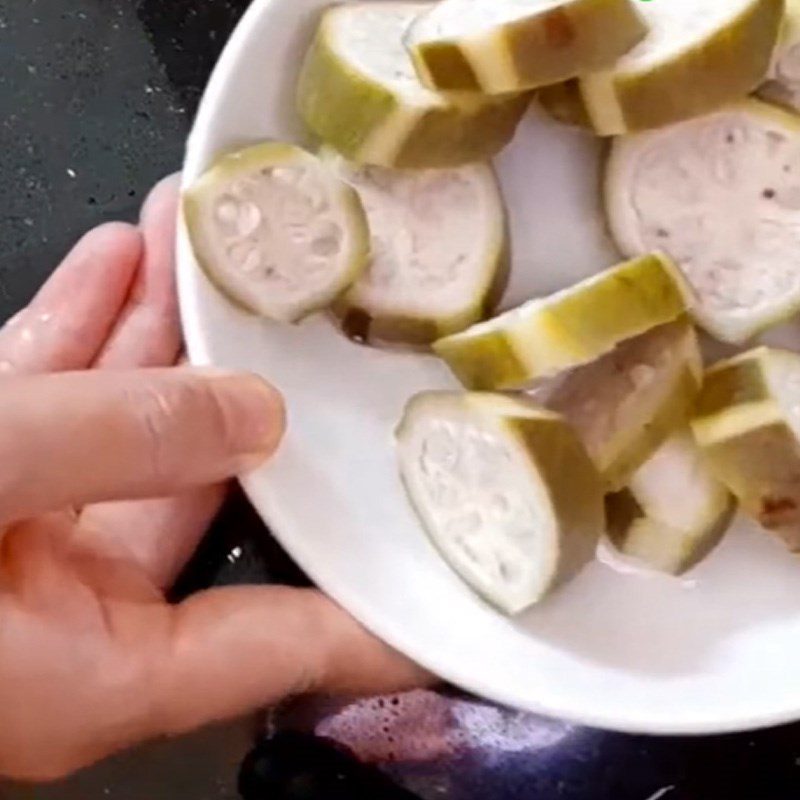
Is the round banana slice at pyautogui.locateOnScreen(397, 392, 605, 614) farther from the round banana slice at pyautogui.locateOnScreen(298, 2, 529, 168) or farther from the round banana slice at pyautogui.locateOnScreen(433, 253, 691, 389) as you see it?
the round banana slice at pyautogui.locateOnScreen(298, 2, 529, 168)

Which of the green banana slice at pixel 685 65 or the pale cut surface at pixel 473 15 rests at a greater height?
the pale cut surface at pixel 473 15

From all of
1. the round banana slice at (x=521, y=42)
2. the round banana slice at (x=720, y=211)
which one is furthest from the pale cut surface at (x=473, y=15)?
the round banana slice at (x=720, y=211)

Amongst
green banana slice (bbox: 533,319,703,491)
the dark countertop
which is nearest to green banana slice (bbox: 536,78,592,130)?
green banana slice (bbox: 533,319,703,491)

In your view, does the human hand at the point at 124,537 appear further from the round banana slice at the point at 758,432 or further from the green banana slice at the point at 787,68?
the green banana slice at the point at 787,68

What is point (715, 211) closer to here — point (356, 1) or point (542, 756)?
point (356, 1)

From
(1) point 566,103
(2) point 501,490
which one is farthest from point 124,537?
(1) point 566,103

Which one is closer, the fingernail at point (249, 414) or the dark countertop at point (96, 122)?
the fingernail at point (249, 414)

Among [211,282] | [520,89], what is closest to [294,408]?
[211,282]
